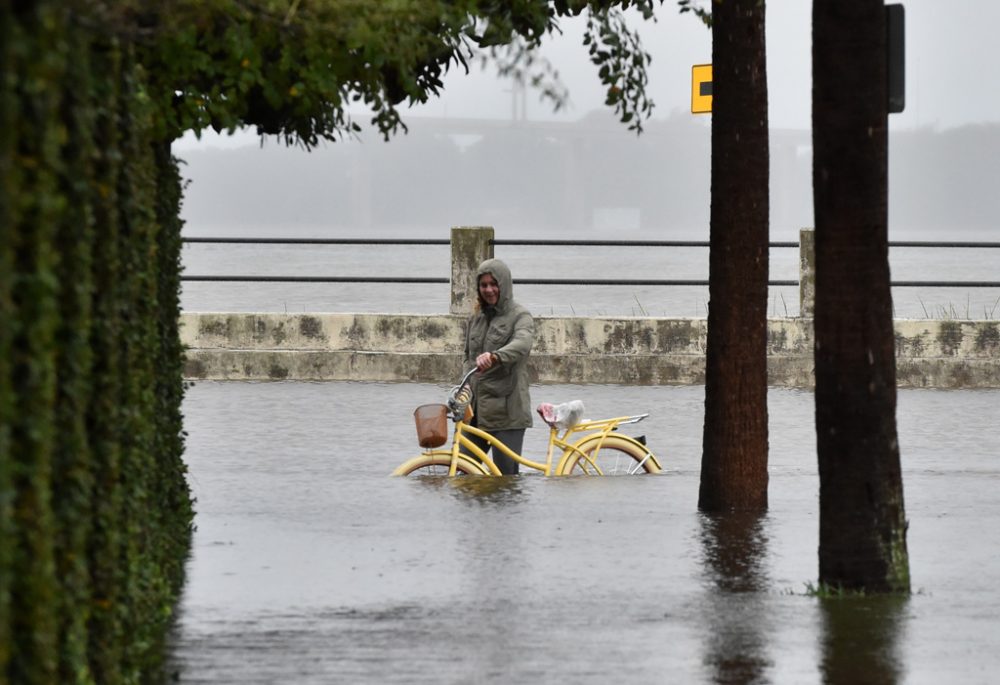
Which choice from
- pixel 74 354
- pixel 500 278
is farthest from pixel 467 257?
pixel 74 354

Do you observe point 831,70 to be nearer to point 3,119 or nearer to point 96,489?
point 96,489

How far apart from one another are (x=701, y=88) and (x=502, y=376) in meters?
2.90

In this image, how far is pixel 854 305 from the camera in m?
7.56

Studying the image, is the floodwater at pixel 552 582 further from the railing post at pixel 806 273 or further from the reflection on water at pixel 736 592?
the railing post at pixel 806 273

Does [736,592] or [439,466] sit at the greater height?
[439,466]

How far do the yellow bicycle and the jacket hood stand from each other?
581 millimetres

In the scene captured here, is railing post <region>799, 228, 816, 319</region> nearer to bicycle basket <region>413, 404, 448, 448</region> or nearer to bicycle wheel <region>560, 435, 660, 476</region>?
bicycle wheel <region>560, 435, 660, 476</region>

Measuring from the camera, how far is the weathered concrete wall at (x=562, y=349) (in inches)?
760

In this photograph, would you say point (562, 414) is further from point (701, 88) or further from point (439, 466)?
point (701, 88)

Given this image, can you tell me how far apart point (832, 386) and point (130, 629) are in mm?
3148

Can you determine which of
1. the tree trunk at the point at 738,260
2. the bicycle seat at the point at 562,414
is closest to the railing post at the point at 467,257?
the bicycle seat at the point at 562,414

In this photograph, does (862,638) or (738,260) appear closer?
(862,638)

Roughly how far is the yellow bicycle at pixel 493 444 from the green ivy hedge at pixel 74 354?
4655 millimetres

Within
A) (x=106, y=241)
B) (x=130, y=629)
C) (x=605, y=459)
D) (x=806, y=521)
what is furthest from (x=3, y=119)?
(x=605, y=459)
